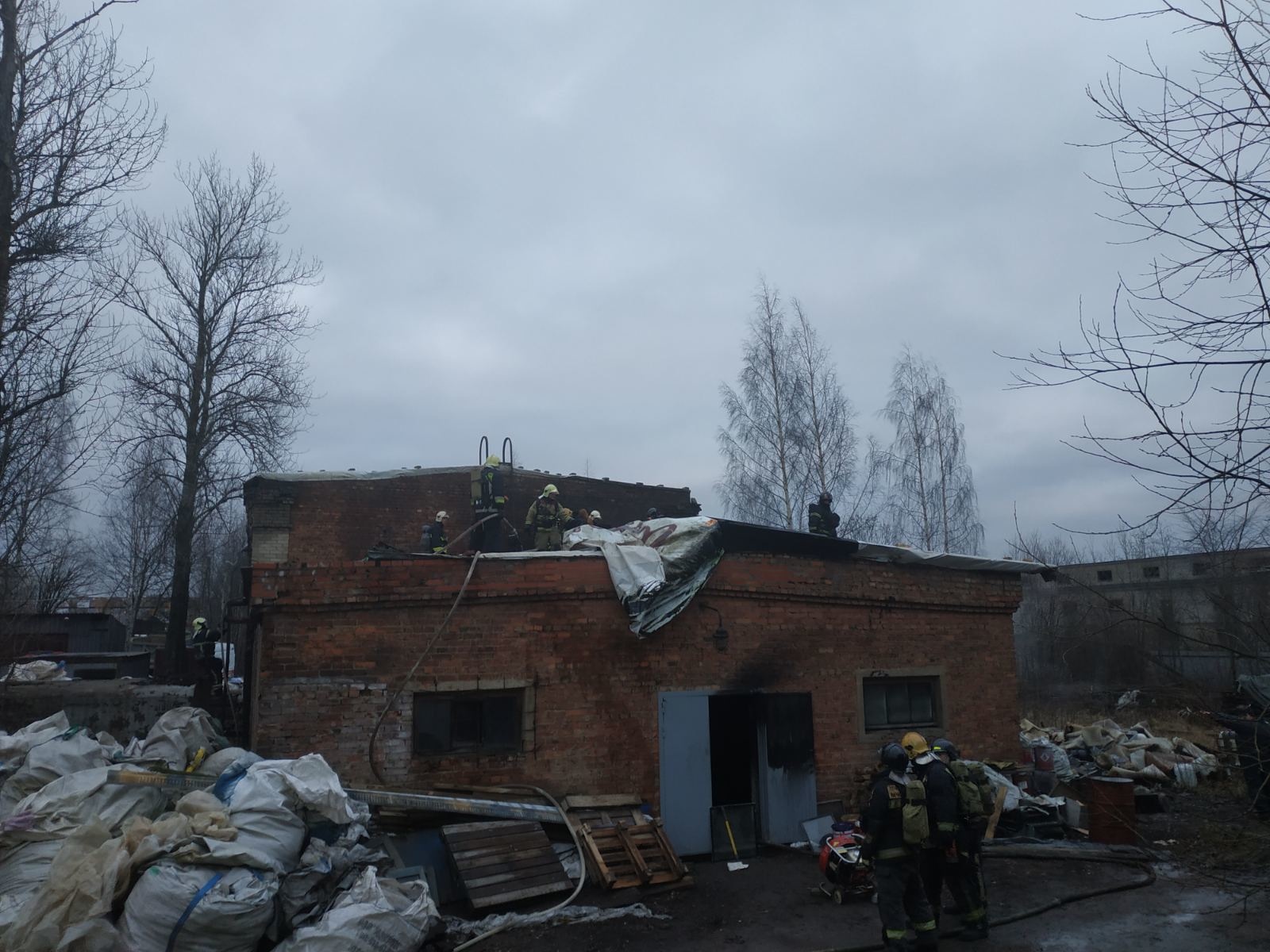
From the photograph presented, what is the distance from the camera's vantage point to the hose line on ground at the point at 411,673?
882 centimetres

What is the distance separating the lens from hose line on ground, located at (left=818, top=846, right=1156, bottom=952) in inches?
278

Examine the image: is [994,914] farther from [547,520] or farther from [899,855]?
[547,520]

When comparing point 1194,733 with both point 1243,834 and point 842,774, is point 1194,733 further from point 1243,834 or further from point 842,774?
point 1243,834

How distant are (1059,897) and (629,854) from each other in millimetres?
4277

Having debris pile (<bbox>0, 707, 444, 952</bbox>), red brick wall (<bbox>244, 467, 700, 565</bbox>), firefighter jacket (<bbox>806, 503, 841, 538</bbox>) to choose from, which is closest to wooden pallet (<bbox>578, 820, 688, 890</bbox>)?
debris pile (<bbox>0, 707, 444, 952</bbox>)

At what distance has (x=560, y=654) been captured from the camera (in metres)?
9.55

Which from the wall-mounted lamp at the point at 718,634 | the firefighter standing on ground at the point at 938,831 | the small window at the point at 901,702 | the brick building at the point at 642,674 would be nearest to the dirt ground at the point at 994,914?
the firefighter standing on ground at the point at 938,831

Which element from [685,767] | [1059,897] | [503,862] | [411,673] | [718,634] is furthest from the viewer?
[718,634]

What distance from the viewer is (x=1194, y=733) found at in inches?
764

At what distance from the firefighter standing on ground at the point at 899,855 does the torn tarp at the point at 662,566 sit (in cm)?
342

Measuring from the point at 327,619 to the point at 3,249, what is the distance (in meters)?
4.88

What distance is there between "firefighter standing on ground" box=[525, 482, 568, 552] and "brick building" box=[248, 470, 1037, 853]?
3030 mm

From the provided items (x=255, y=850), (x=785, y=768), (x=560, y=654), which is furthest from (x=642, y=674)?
(x=255, y=850)

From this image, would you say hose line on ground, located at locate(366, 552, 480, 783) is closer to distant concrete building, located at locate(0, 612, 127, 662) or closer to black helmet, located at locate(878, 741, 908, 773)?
black helmet, located at locate(878, 741, 908, 773)
